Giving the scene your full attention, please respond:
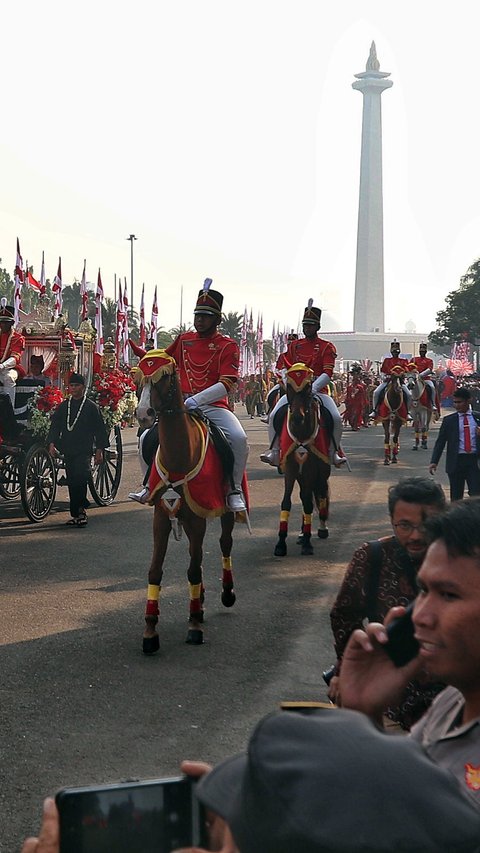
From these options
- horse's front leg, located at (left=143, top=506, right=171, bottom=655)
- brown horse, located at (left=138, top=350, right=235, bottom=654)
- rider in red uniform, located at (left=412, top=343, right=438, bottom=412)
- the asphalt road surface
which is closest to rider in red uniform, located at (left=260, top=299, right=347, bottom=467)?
the asphalt road surface

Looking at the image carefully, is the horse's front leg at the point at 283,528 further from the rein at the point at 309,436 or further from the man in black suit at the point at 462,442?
the man in black suit at the point at 462,442

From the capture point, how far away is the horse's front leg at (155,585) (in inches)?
316

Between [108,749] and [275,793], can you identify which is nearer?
[275,793]

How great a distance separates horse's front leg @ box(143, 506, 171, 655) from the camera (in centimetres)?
803

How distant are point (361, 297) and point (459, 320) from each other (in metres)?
69.0

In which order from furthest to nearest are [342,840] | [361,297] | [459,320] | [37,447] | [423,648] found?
[361,297] < [459,320] < [37,447] < [423,648] < [342,840]

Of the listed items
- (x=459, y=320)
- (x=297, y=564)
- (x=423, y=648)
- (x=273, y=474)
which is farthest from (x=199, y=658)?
(x=459, y=320)

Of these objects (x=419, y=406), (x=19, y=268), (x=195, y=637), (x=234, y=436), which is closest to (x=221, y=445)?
(x=234, y=436)

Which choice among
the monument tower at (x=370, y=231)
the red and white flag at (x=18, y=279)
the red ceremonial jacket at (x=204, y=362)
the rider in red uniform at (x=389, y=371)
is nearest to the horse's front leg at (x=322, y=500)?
the red ceremonial jacket at (x=204, y=362)

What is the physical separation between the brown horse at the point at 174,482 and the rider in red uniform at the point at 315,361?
5139 millimetres

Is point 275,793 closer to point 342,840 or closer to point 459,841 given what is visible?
point 342,840

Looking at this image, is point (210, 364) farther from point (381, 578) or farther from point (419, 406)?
point (419, 406)

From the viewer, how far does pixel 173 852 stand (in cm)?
166

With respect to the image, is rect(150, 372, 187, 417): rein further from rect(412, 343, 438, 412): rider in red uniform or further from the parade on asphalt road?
rect(412, 343, 438, 412): rider in red uniform
